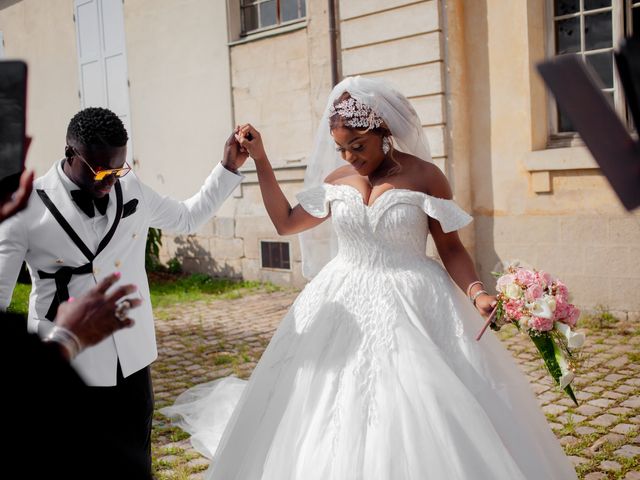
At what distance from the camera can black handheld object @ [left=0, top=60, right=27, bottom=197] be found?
1212 mm

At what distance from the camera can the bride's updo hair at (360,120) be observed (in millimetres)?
2957

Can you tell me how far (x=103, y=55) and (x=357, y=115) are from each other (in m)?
9.94

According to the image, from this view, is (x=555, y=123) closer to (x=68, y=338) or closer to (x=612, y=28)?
(x=612, y=28)

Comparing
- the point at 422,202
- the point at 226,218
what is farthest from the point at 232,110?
the point at 422,202

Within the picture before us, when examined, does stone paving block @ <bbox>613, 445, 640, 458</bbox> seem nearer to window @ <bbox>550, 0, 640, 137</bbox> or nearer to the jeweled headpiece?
the jeweled headpiece

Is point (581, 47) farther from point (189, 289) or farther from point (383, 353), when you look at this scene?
point (189, 289)

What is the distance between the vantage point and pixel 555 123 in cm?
700

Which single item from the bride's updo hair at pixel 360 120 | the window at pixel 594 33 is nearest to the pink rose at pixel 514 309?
the bride's updo hair at pixel 360 120

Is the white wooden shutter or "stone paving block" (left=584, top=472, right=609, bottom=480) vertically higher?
the white wooden shutter

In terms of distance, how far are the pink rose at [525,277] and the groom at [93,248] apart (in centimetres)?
155

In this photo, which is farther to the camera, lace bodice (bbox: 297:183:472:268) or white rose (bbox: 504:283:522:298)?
lace bodice (bbox: 297:183:472:268)

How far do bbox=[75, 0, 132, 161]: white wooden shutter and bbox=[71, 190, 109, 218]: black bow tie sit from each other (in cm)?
888

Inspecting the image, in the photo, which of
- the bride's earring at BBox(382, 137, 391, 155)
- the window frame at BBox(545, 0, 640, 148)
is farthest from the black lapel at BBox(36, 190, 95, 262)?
the window frame at BBox(545, 0, 640, 148)

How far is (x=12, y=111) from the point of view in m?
1.22
